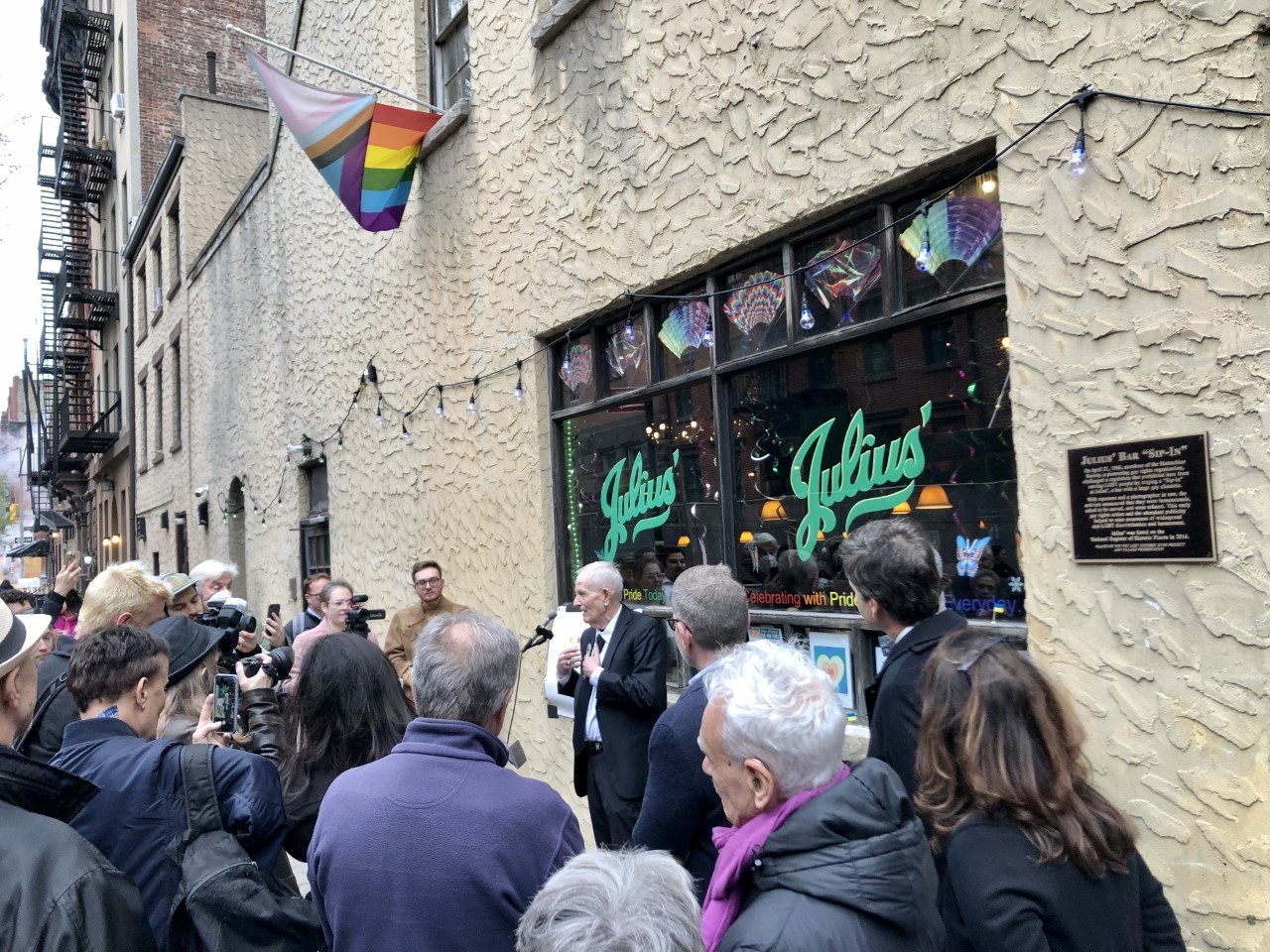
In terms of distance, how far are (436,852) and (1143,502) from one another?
249 centimetres

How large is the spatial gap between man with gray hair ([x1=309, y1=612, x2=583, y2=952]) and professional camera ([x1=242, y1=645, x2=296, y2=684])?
4.91 feet

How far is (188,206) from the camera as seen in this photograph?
17.1 metres

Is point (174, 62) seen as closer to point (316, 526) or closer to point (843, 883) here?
point (316, 526)

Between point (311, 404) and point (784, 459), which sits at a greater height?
Result: point (311, 404)

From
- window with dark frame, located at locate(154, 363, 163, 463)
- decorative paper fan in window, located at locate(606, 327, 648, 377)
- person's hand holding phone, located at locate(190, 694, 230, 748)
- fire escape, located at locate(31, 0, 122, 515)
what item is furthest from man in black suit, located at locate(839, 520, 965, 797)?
fire escape, located at locate(31, 0, 122, 515)

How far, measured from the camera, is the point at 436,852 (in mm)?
1984

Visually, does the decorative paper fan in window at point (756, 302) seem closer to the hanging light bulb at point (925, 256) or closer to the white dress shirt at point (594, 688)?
the hanging light bulb at point (925, 256)

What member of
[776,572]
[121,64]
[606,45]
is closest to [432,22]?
[606,45]

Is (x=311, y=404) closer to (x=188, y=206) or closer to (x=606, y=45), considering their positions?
(x=606, y=45)

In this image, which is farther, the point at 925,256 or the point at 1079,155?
the point at 925,256

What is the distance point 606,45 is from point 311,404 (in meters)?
6.62

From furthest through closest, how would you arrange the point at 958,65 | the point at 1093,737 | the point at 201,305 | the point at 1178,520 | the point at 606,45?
the point at 201,305 < the point at 606,45 < the point at 958,65 < the point at 1093,737 < the point at 1178,520

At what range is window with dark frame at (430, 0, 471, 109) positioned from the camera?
780cm

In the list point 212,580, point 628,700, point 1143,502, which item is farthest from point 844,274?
point 212,580
